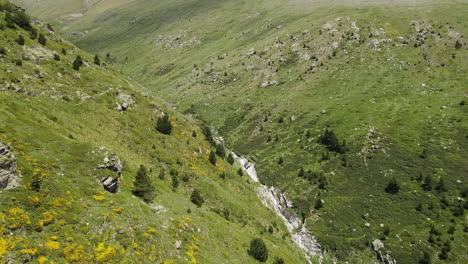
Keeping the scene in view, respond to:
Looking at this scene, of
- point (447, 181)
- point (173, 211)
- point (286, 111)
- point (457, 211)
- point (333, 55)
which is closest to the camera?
point (173, 211)

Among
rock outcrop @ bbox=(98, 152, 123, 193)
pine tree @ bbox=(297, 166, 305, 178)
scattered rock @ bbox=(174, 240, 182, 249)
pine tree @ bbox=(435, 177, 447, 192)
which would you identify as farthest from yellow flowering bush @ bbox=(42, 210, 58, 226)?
pine tree @ bbox=(435, 177, 447, 192)

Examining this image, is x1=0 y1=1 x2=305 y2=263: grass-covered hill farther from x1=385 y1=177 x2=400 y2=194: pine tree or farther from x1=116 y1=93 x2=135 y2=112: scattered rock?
x1=385 y1=177 x2=400 y2=194: pine tree

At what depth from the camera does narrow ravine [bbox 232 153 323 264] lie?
1810 inches

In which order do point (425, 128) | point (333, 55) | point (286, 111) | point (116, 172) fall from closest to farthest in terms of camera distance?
1. point (116, 172)
2. point (425, 128)
3. point (286, 111)
4. point (333, 55)

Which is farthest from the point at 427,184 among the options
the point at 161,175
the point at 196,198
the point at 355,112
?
the point at 161,175

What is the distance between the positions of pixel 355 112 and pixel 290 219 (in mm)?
42064

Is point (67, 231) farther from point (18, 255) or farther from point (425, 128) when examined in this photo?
point (425, 128)

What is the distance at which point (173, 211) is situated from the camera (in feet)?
92.5

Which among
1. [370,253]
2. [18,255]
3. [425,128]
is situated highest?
[18,255]

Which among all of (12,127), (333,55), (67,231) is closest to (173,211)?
Answer: (67,231)

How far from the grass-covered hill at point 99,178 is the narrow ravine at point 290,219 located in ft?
9.84

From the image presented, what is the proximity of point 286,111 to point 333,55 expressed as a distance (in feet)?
141

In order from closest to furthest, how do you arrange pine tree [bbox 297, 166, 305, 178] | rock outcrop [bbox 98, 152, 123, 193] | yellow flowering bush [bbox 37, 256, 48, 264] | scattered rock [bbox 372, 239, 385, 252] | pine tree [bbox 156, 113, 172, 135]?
yellow flowering bush [bbox 37, 256, 48, 264]
rock outcrop [bbox 98, 152, 123, 193]
scattered rock [bbox 372, 239, 385, 252]
pine tree [bbox 156, 113, 172, 135]
pine tree [bbox 297, 166, 305, 178]

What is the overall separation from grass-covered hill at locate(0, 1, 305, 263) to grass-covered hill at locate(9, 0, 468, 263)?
50.5 ft
